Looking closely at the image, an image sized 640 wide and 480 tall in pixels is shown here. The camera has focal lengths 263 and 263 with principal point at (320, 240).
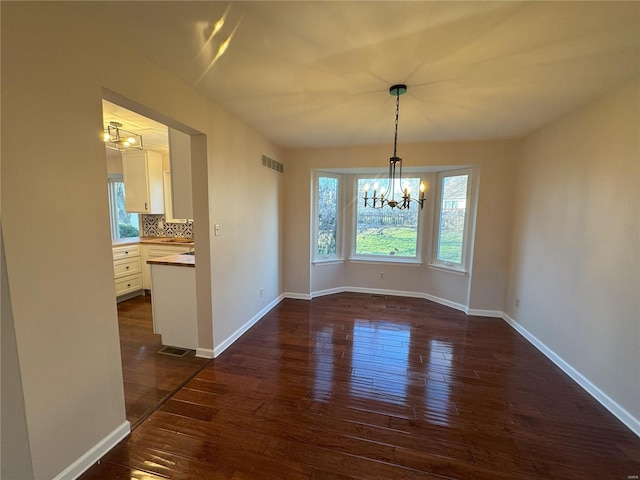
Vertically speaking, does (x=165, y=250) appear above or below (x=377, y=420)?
above

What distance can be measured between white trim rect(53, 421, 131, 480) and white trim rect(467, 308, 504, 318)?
410cm

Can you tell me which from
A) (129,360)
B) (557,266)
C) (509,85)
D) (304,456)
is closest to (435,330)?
(557,266)

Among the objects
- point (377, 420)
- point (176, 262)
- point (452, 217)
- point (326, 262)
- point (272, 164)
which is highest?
point (272, 164)

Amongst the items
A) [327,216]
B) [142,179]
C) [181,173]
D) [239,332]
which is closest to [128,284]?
[142,179]

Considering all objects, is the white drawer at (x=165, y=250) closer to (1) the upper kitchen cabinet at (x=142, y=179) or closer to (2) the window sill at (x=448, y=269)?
(1) the upper kitchen cabinet at (x=142, y=179)

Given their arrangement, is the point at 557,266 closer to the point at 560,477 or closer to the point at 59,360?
the point at 560,477

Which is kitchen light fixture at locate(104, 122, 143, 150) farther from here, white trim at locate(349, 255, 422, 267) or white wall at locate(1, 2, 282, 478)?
white trim at locate(349, 255, 422, 267)

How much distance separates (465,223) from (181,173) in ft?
12.8

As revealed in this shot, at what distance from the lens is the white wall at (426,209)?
12.0ft

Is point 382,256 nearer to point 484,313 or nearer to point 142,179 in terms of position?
point 484,313

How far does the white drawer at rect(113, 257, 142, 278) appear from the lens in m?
4.01

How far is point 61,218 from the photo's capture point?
52.2 inches

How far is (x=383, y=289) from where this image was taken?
15.8 ft

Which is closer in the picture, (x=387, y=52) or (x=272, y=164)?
(x=387, y=52)
